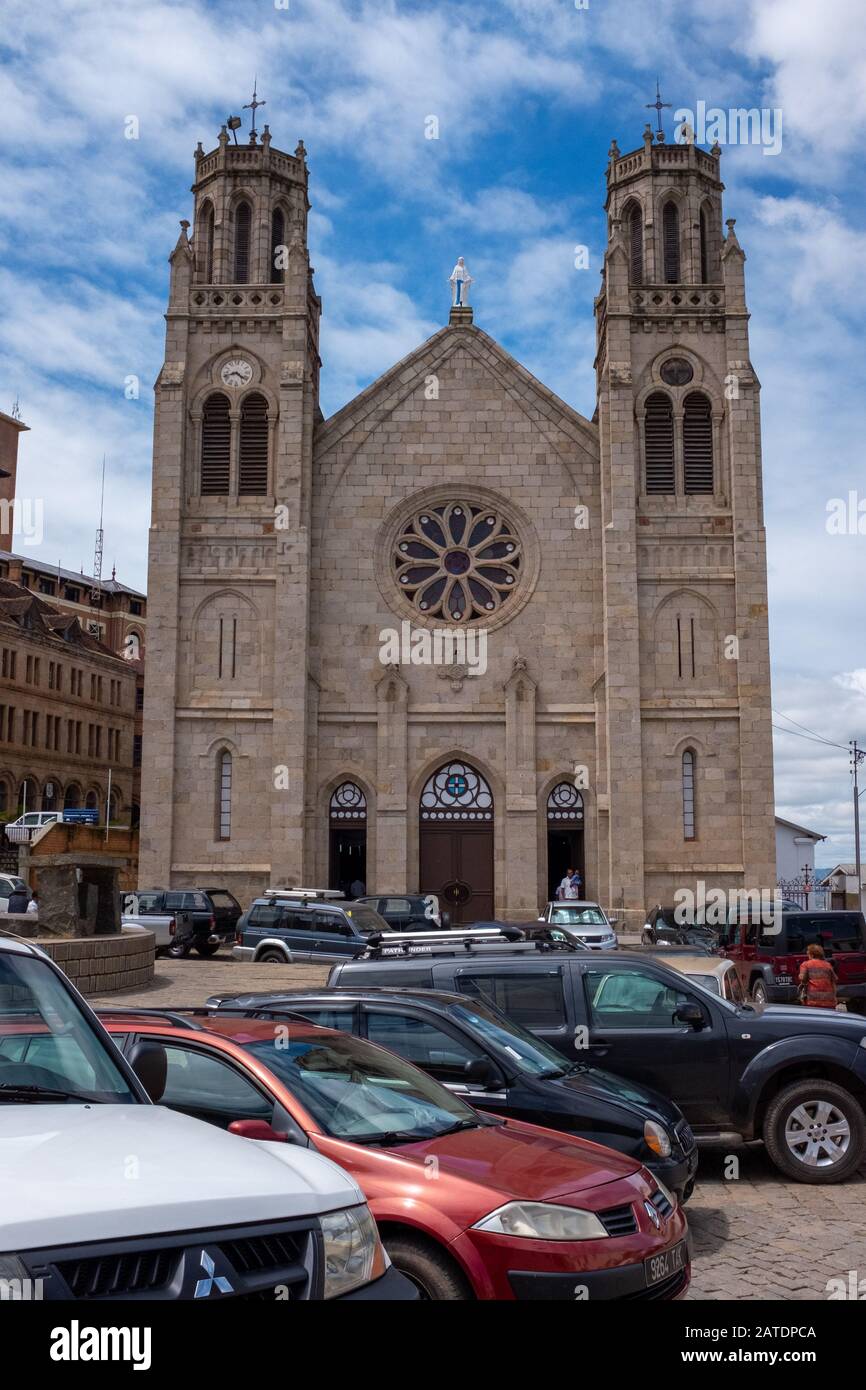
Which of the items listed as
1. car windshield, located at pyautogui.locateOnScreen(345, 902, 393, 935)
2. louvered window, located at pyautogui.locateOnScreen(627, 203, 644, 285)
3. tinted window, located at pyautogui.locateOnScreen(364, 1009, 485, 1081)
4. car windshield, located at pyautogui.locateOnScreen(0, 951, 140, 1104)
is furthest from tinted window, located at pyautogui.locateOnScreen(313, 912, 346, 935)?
louvered window, located at pyautogui.locateOnScreen(627, 203, 644, 285)

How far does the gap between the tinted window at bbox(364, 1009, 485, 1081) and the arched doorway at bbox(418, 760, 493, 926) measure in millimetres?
26958

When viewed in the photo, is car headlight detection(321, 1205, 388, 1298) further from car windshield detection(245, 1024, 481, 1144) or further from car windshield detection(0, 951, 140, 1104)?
car windshield detection(245, 1024, 481, 1144)

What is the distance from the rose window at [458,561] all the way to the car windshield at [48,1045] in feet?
105

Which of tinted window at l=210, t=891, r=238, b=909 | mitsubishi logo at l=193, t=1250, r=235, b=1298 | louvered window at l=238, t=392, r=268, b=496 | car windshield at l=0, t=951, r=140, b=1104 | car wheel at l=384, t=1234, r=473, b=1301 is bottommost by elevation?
car wheel at l=384, t=1234, r=473, b=1301

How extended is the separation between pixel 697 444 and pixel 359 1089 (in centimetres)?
3255

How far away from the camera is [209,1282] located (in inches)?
144

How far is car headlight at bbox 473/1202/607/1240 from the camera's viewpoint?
18.7 ft

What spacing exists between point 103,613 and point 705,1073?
71262 millimetres

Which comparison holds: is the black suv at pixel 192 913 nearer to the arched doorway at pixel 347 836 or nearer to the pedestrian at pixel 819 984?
the arched doorway at pixel 347 836

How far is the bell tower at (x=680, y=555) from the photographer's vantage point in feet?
113

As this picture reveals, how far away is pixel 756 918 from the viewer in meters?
23.5

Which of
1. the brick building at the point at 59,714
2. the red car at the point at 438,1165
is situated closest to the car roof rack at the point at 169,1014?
the red car at the point at 438,1165

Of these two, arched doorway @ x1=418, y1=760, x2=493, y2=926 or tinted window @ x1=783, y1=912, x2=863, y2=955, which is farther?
arched doorway @ x1=418, y1=760, x2=493, y2=926
